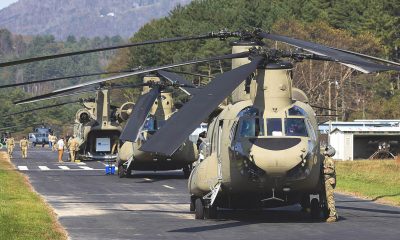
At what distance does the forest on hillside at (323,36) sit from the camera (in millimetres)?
101062

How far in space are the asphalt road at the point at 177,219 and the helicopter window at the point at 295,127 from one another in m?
1.92

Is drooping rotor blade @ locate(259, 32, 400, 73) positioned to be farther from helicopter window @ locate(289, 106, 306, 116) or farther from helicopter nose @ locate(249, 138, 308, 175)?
helicopter nose @ locate(249, 138, 308, 175)

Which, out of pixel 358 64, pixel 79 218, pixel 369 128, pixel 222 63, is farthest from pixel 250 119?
pixel 222 63

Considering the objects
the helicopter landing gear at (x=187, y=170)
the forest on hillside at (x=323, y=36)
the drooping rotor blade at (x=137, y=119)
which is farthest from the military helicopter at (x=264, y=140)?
the forest on hillside at (x=323, y=36)

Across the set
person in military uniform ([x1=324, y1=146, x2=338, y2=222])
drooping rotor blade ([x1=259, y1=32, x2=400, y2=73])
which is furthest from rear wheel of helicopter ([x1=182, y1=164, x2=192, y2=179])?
drooping rotor blade ([x1=259, y1=32, x2=400, y2=73])

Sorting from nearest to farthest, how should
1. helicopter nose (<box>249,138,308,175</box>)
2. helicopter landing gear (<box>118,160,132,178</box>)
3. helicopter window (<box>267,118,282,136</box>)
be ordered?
helicopter nose (<box>249,138,308,175</box>) → helicopter window (<box>267,118,282,136</box>) → helicopter landing gear (<box>118,160,132,178</box>)

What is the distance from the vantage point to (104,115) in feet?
184

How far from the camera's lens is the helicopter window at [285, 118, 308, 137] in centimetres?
2064

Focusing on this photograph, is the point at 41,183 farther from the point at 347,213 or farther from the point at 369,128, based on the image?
the point at 369,128

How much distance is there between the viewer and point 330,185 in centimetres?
2175

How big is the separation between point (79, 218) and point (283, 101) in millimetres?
5470

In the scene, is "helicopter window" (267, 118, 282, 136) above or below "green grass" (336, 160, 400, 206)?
above

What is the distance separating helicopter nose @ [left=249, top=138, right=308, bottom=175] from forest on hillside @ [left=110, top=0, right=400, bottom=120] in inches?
2887

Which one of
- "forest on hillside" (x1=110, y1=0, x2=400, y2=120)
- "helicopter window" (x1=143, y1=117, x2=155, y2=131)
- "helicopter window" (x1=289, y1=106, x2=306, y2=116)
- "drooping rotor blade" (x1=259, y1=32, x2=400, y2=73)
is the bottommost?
"helicopter window" (x1=143, y1=117, x2=155, y2=131)
